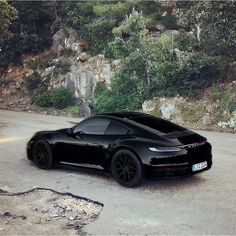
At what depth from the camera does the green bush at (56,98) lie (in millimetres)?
23011

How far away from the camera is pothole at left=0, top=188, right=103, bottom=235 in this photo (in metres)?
6.01

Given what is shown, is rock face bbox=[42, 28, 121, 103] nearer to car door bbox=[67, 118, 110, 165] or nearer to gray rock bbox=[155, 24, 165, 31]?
gray rock bbox=[155, 24, 165, 31]

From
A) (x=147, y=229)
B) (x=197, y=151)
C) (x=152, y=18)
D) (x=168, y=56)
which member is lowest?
(x=147, y=229)

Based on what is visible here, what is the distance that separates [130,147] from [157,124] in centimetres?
89

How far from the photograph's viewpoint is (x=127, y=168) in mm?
7820

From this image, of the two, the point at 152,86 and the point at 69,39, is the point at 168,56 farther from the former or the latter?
the point at 69,39

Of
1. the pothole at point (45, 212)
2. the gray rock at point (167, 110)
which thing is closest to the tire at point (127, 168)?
the pothole at point (45, 212)

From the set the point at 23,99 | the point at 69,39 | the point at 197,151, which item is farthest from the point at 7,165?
the point at 69,39

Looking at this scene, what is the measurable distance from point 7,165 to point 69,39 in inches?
743

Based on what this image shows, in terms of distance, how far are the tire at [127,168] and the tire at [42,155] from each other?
1.78 m

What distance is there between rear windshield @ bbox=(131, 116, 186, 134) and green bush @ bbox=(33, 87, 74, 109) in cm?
1475

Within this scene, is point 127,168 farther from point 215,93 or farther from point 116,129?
point 215,93

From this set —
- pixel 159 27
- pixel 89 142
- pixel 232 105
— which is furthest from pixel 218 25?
pixel 89 142

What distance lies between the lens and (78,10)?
28.4 metres
